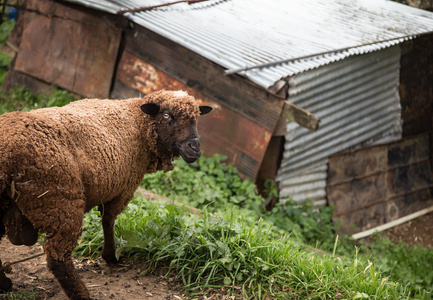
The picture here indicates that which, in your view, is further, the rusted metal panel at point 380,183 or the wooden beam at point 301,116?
the rusted metal panel at point 380,183

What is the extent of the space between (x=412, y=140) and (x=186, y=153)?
842 centimetres

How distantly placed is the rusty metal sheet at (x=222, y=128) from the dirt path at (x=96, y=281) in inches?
146

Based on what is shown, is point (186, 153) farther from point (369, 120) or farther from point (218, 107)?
point (369, 120)

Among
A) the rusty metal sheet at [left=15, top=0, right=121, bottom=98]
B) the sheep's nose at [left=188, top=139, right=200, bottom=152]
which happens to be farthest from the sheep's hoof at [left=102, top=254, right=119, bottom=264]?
the rusty metal sheet at [left=15, top=0, right=121, bottom=98]

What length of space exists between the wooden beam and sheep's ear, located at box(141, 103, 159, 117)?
316 centimetres

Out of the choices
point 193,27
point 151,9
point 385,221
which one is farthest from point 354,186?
point 151,9

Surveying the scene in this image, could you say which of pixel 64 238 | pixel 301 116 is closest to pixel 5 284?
pixel 64 238

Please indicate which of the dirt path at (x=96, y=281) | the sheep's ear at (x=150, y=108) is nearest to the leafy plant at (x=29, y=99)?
the dirt path at (x=96, y=281)

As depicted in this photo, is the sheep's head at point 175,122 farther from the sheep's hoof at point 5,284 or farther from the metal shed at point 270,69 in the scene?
the metal shed at point 270,69

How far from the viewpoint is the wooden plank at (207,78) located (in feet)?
24.2

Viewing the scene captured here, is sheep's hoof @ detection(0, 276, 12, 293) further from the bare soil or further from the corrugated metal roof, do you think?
the bare soil

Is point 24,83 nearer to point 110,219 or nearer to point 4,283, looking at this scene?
point 110,219

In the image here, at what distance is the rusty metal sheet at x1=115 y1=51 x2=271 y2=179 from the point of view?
300 inches

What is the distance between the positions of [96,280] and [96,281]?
0.02m
